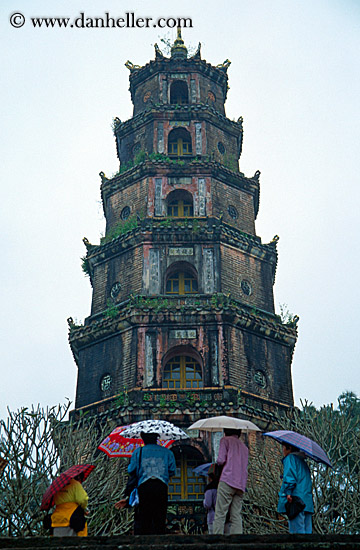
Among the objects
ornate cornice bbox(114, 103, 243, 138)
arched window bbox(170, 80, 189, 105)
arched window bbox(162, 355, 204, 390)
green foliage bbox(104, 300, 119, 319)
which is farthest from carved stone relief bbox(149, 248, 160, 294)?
arched window bbox(170, 80, 189, 105)

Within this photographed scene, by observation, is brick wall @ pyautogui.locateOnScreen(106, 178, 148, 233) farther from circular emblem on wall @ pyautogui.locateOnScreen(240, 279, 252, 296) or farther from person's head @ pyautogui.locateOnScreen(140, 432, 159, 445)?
person's head @ pyautogui.locateOnScreen(140, 432, 159, 445)

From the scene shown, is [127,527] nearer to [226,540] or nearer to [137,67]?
[226,540]

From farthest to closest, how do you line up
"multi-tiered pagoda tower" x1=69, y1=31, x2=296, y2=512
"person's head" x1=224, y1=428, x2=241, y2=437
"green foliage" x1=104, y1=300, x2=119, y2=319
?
"green foliage" x1=104, y1=300, x2=119, y2=319 < "multi-tiered pagoda tower" x1=69, y1=31, x2=296, y2=512 < "person's head" x1=224, y1=428, x2=241, y2=437

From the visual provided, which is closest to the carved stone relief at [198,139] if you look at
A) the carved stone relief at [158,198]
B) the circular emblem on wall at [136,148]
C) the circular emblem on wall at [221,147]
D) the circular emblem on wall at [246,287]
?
the circular emblem on wall at [221,147]

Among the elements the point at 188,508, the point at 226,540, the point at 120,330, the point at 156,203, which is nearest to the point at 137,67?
the point at 156,203

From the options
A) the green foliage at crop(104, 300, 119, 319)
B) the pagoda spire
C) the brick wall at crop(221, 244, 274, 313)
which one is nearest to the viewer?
the green foliage at crop(104, 300, 119, 319)

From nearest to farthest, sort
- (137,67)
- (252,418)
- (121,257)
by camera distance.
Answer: (252,418) < (121,257) < (137,67)

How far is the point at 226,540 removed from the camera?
27.2ft

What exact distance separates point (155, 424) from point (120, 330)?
11.9m

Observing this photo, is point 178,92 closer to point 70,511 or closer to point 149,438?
point 149,438

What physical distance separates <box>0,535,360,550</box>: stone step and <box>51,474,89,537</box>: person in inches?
63.1

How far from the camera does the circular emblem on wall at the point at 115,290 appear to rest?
25.6 m

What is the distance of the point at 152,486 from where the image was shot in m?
9.99

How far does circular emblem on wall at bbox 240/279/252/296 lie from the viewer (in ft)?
83.9
